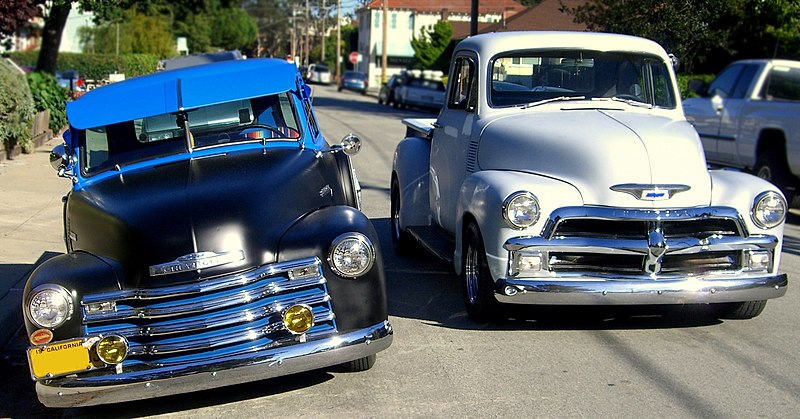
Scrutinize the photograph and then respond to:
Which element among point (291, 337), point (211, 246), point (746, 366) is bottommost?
point (746, 366)

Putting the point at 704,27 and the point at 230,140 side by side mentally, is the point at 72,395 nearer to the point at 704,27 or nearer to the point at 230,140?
the point at 230,140

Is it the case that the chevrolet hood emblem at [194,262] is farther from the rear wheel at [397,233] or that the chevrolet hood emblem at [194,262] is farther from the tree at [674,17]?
the tree at [674,17]

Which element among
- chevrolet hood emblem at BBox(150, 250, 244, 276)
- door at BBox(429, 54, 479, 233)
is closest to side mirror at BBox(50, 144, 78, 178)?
chevrolet hood emblem at BBox(150, 250, 244, 276)

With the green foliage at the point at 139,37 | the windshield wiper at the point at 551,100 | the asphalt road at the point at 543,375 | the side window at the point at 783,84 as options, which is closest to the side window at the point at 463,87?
the windshield wiper at the point at 551,100

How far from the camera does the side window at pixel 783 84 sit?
13.0 meters

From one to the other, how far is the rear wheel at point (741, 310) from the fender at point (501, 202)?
1.68 m

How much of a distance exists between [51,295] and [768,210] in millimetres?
4637

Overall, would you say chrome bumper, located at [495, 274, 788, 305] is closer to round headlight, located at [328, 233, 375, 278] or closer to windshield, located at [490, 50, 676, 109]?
round headlight, located at [328, 233, 375, 278]

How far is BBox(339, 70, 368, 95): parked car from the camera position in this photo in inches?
2451

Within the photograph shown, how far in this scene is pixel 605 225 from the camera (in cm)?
647

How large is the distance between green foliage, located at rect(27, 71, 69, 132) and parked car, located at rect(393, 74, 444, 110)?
17.4m

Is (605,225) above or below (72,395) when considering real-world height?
above

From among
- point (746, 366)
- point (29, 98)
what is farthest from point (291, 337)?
point (29, 98)

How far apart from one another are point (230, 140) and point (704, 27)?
53.2ft
